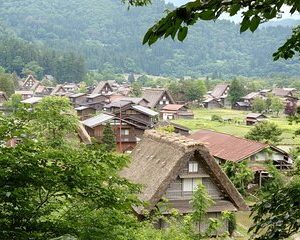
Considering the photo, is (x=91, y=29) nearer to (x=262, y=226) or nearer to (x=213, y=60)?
(x=213, y=60)

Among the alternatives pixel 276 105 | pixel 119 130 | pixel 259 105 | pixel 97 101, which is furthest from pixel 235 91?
pixel 119 130

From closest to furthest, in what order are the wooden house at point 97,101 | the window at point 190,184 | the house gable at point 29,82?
the window at point 190,184, the wooden house at point 97,101, the house gable at point 29,82

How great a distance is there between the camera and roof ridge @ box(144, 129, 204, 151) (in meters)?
Answer: 13.9

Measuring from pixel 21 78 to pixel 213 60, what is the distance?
78.6m

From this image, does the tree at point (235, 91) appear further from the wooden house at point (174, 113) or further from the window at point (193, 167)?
the window at point (193, 167)

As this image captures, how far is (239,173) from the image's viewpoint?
2070cm

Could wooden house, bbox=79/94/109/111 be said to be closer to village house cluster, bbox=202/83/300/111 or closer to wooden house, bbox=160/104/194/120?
wooden house, bbox=160/104/194/120

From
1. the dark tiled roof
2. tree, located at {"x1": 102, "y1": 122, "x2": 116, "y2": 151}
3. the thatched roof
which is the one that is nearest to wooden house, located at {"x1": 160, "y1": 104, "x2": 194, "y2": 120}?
tree, located at {"x1": 102, "y1": 122, "x2": 116, "y2": 151}

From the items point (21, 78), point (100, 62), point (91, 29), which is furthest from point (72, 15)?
point (21, 78)

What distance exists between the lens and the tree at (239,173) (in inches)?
812

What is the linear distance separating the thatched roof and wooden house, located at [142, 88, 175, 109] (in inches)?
1468

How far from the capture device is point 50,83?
266 feet

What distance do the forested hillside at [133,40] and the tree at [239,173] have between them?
4093 inches

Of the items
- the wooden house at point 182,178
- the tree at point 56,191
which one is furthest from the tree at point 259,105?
the tree at point 56,191
